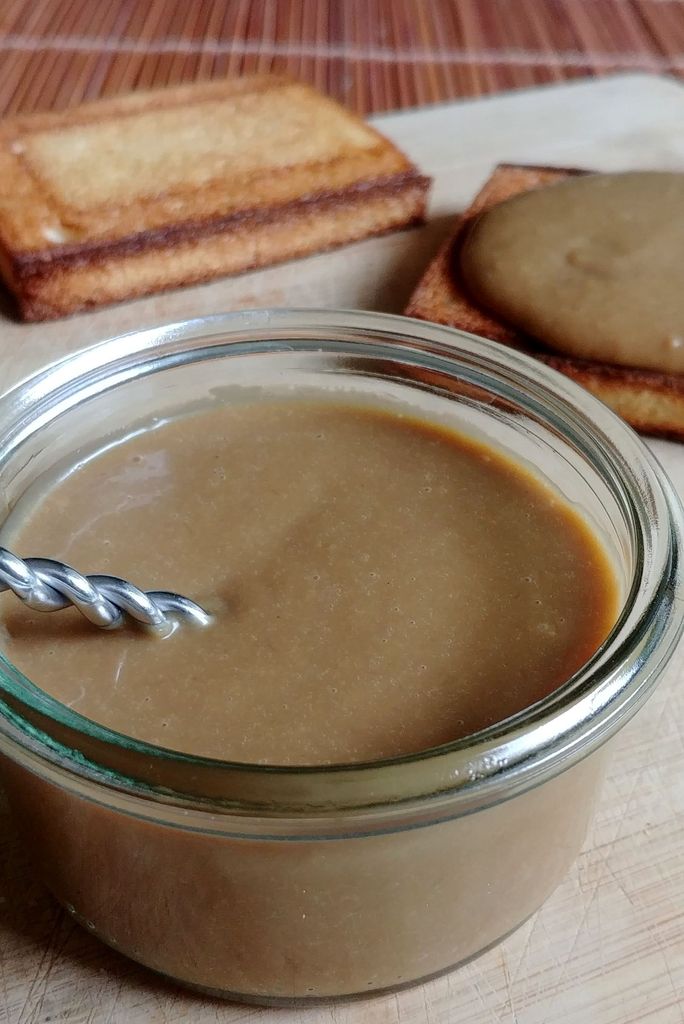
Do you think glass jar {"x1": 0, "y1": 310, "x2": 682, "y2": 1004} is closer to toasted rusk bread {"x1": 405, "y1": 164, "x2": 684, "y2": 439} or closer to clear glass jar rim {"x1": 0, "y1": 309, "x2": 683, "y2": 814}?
clear glass jar rim {"x1": 0, "y1": 309, "x2": 683, "y2": 814}

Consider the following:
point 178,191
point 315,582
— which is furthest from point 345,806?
point 178,191

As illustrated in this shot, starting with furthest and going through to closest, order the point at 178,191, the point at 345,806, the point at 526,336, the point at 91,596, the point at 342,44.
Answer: the point at 342,44, the point at 178,191, the point at 526,336, the point at 91,596, the point at 345,806

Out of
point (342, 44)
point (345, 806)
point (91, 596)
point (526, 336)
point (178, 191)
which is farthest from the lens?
point (342, 44)

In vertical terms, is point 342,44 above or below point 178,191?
below

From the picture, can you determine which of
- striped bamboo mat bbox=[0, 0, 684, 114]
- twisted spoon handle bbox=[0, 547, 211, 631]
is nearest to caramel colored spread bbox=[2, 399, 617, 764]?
twisted spoon handle bbox=[0, 547, 211, 631]

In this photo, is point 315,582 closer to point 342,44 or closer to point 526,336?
point 526,336

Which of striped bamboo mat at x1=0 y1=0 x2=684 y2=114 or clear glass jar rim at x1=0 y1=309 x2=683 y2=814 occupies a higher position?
clear glass jar rim at x1=0 y1=309 x2=683 y2=814

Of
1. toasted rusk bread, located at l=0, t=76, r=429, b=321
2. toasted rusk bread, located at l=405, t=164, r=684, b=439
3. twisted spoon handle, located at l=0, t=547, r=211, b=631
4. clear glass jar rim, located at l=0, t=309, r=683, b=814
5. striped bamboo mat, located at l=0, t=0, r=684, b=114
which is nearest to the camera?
clear glass jar rim, located at l=0, t=309, r=683, b=814
